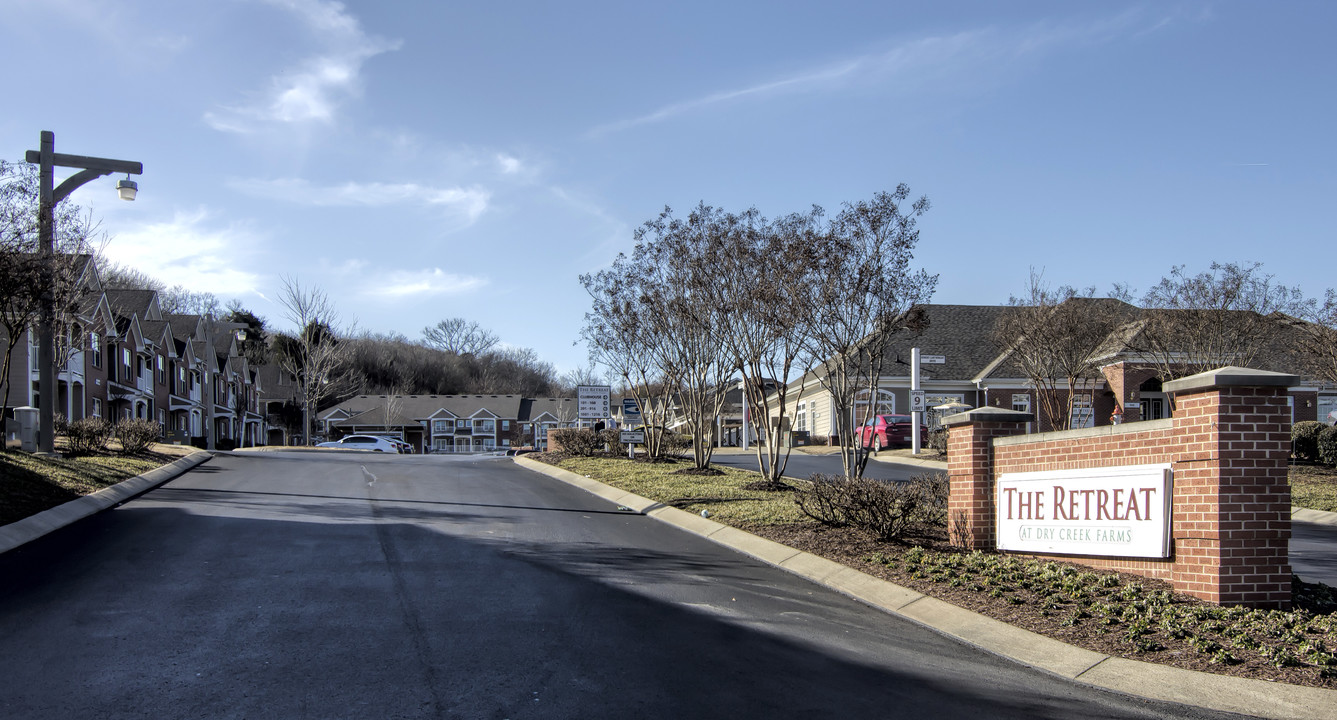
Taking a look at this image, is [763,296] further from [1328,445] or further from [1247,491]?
[1328,445]

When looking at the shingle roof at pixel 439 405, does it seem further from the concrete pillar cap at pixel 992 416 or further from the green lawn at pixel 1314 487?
the concrete pillar cap at pixel 992 416

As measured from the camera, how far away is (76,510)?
13461mm

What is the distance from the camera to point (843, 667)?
6844mm

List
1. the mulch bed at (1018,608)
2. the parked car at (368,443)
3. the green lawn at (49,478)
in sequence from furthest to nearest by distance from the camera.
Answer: the parked car at (368,443) → the green lawn at (49,478) → the mulch bed at (1018,608)

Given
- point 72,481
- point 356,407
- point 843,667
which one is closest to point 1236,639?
point 843,667

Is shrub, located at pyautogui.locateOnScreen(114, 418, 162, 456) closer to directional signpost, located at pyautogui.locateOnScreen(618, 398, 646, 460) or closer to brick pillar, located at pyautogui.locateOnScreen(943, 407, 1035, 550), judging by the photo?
directional signpost, located at pyautogui.locateOnScreen(618, 398, 646, 460)

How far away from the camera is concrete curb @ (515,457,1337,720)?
615 cm

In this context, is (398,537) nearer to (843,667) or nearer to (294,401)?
(843,667)

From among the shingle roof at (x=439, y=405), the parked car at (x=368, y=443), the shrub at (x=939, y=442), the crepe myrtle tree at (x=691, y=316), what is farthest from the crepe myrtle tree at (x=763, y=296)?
the shingle roof at (x=439, y=405)

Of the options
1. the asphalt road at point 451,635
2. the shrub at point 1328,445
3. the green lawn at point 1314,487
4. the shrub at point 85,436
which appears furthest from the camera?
the shrub at point 1328,445

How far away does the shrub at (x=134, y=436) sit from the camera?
22328 millimetres

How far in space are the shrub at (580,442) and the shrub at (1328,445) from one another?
19422mm

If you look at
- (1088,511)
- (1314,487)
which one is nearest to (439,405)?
(1314,487)

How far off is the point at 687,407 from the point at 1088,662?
18.1 metres
